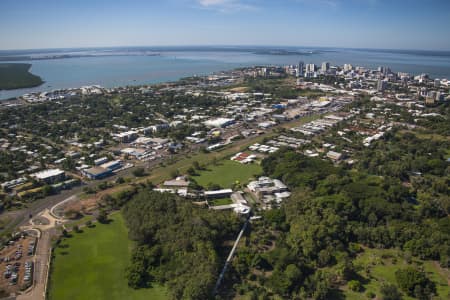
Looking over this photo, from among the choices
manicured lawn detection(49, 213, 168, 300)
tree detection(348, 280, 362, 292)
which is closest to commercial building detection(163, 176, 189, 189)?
manicured lawn detection(49, 213, 168, 300)

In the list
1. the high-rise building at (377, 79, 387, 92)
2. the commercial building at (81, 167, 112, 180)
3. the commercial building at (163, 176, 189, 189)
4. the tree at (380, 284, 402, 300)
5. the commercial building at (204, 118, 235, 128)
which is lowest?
the tree at (380, 284, 402, 300)

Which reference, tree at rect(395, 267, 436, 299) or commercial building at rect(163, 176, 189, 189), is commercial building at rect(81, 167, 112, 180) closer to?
commercial building at rect(163, 176, 189, 189)

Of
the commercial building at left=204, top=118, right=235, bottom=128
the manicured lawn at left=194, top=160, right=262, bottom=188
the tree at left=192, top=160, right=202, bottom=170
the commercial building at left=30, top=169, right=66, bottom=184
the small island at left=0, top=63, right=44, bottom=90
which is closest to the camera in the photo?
the commercial building at left=30, top=169, right=66, bottom=184

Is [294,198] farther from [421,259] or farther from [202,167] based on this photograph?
[202,167]

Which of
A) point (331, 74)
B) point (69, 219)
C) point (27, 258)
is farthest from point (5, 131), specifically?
point (331, 74)

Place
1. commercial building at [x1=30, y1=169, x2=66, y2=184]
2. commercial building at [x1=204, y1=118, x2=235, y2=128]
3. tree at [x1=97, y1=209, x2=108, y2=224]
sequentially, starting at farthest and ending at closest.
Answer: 1. commercial building at [x1=204, y1=118, x2=235, y2=128]
2. commercial building at [x1=30, y1=169, x2=66, y2=184]
3. tree at [x1=97, y1=209, x2=108, y2=224]

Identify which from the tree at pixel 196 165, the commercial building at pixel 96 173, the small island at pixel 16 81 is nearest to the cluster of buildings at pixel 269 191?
the tree at pixel 196 165
